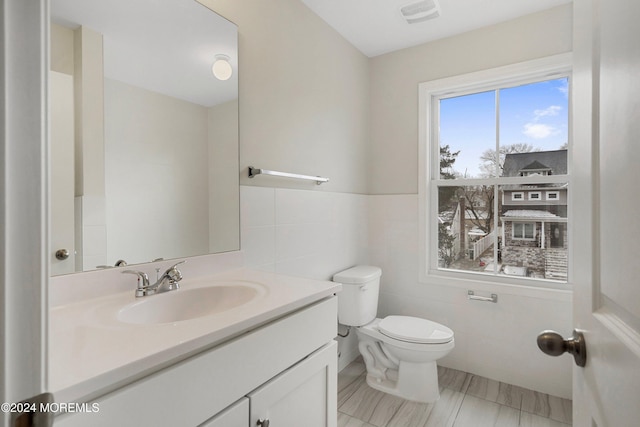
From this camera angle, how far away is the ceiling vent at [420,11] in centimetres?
187

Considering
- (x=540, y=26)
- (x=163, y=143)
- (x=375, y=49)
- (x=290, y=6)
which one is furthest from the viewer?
(x=375, y=49)

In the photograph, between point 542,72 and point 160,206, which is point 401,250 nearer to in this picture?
point 542,72

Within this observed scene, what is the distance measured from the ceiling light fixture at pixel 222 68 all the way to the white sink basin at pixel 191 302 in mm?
907

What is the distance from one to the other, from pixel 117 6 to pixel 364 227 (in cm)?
199

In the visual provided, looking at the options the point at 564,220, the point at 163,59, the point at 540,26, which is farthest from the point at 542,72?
the point at 163,59

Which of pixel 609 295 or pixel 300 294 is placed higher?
pixel 609 295

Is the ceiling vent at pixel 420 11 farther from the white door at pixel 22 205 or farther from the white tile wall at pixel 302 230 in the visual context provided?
the white door at pixel 22 205

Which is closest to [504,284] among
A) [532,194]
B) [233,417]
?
[532,194]

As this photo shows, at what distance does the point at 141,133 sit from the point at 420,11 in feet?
5.81

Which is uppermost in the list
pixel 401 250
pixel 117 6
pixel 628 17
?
pixel 117 6

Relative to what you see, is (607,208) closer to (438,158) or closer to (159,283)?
(159,283)

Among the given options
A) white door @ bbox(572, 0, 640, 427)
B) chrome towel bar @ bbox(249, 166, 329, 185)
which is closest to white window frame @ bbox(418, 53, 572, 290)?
chrome towel bar @ bbox(249, 166, 329, 185)

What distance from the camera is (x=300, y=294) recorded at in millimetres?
1057

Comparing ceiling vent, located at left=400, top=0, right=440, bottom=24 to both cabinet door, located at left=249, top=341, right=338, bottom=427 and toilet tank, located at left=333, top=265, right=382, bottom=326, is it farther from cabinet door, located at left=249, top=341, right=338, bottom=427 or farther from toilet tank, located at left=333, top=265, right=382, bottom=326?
cabinet door, located at left=249, top=341, right=338, bottom=427
